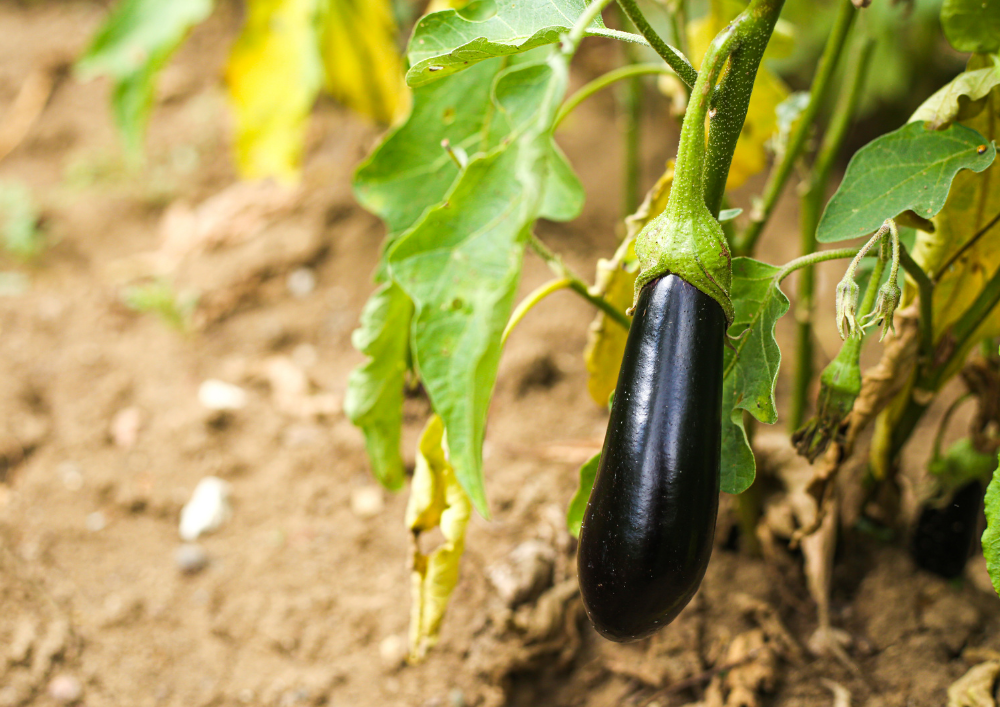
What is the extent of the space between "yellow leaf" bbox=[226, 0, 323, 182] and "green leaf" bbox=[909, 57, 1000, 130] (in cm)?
102

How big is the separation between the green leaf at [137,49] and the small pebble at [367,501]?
715mm

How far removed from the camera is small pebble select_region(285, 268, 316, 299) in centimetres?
159

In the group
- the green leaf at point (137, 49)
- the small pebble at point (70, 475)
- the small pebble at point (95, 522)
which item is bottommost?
the small pebble at point (95, 522)

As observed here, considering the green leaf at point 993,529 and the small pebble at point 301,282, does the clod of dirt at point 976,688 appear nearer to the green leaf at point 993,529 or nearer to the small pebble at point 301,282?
the green leaf at point 993,529

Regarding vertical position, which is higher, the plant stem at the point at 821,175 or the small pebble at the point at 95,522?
the plant stem at the point at 821,175

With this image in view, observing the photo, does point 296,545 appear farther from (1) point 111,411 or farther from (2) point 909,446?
(2) point 909,446

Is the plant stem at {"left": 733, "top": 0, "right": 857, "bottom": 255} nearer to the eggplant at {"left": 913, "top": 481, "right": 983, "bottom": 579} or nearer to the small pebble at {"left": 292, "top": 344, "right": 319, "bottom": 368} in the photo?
the eggplant at {"left": 913, "top": 481, "right": 983, "bottom": 579}

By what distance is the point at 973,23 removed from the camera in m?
0.64

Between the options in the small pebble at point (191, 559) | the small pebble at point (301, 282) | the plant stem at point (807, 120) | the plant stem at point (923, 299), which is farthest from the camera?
the small pebble at point (301, 282)

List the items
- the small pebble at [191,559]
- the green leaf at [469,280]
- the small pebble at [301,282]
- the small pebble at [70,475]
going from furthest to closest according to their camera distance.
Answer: the small pebble at [301,282], the small pebble at [70,475], the small pebble at [191,559], the green leaf at [469,280]

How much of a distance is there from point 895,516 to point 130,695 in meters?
1.02

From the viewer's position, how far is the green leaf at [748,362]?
0.59m

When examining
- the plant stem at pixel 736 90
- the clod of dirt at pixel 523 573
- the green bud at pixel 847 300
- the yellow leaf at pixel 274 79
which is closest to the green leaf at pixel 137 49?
the yellow leaf at pixel 274 79

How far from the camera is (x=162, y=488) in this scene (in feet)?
4.15
